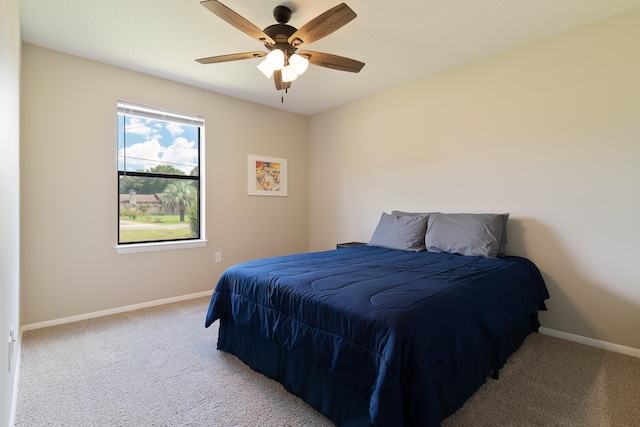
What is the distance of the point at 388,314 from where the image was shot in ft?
4.38

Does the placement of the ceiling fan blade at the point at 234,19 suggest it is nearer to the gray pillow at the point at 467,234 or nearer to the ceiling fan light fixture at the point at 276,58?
the ceiling fan light fixture at the point at 276,58

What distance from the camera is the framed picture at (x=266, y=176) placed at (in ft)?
13.5

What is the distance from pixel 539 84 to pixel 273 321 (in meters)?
2.87

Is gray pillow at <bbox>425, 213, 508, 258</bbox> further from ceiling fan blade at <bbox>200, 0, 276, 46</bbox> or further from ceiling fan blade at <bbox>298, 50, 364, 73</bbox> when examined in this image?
ceiling fan blade at <bbox>200, 0, 276, 46</bbox>

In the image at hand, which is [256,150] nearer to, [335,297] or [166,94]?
[166,94]

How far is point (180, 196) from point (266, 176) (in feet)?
3.76

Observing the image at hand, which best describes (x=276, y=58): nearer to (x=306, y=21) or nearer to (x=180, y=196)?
(x=306, y=21)

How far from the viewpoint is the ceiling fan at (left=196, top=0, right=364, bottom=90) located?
6.07ft

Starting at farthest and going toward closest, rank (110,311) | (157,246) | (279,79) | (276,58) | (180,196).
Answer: (180,196) < (157,246) < (110,311) < (279,79) < (276,58)

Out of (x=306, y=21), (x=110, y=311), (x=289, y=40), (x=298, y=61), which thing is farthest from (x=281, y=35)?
(x=110, y=311)

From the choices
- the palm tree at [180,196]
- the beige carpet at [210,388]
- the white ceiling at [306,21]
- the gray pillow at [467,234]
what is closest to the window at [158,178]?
the palm tree at [180,196]

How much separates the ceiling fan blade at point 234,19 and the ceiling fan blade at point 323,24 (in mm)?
181

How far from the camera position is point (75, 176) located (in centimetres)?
288

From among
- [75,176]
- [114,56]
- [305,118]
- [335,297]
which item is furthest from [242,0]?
[305,118]
